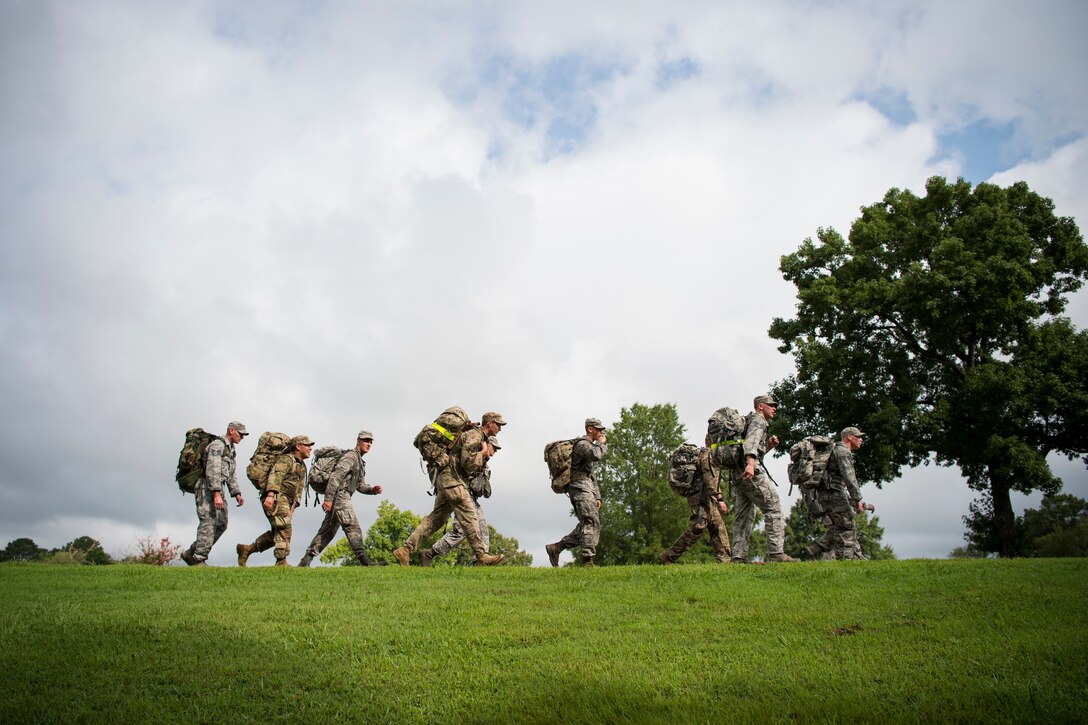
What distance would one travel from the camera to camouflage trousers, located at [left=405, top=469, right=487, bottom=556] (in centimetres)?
1466

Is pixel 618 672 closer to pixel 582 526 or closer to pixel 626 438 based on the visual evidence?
pixel 582 526

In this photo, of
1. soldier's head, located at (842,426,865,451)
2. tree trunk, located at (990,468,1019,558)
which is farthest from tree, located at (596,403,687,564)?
soldier's head, located at (842,426,865,451)

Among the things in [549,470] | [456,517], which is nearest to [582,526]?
[549,470]

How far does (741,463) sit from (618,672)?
8136mm

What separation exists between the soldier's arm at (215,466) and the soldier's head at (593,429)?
23.8 ft

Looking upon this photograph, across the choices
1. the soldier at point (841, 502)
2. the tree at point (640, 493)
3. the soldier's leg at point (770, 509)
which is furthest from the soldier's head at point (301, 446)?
the tree at point (640, 493)

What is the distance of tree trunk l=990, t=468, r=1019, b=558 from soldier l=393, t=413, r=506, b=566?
1882 centimetres

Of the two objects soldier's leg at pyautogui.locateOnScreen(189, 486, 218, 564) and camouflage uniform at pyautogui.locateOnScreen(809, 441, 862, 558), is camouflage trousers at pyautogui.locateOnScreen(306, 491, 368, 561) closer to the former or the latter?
soldier's leg at pyautogui.locateOnScreen(189, 486, 218, 564)

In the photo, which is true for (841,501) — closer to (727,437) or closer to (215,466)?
(727,437)

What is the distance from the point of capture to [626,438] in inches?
1810

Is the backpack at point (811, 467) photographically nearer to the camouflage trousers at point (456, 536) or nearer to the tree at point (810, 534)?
the camouflage trousers at point (456, 536)

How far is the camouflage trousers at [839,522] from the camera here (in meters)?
15.9

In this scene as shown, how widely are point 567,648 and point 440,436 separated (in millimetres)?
7509

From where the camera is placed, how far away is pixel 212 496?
52.6 ft
